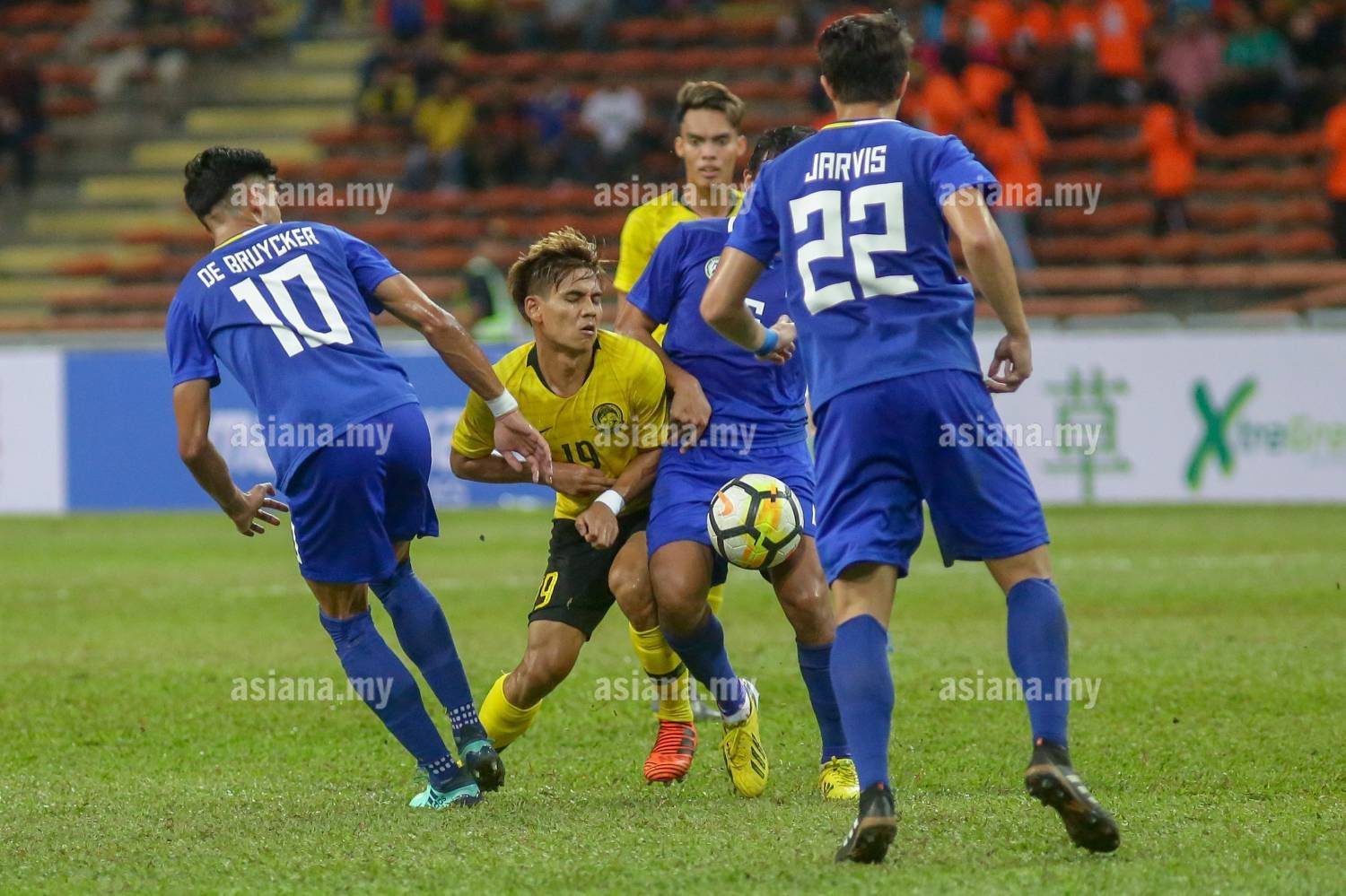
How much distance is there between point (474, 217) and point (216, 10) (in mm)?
6568

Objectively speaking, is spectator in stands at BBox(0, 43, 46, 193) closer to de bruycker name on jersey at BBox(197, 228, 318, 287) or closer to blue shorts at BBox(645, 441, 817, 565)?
de bruycker name on jersey at BBox(197, 228, 318, 287)

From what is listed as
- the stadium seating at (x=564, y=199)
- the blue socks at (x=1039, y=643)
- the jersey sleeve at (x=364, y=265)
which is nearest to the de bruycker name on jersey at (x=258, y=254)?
the jersey sleeve at (x=364, y=265)

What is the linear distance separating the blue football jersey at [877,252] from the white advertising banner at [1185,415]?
10.4m

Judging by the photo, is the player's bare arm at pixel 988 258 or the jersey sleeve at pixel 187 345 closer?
the player's bare arm at pixel 988 258

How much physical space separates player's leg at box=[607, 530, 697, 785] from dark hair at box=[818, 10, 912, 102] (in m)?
1.87

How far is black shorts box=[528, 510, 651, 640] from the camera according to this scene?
19.5 ft

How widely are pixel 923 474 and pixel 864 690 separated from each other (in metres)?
0.58

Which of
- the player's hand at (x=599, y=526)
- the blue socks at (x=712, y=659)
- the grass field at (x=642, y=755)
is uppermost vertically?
the player's hand at (x=599, y=526)

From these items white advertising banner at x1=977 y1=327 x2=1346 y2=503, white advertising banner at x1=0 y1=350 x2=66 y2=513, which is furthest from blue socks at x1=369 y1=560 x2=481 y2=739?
white advertising banner at x1=0 y1=350 x2=66 y2=513

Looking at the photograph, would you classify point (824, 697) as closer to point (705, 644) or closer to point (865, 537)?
point (705, 644)

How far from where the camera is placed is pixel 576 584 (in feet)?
19.6

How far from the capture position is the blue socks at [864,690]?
15.0 ft

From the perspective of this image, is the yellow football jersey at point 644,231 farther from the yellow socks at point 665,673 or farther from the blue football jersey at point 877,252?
the blue football jersey at point 877,252

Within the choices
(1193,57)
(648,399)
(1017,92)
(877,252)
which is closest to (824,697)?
(648,399)
